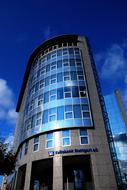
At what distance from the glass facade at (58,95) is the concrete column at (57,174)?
4403mm

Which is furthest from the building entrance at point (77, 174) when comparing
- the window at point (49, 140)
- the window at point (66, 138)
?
the window at point (49, 140)

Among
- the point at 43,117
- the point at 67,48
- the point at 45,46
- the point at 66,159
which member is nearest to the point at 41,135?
the point at 43,117

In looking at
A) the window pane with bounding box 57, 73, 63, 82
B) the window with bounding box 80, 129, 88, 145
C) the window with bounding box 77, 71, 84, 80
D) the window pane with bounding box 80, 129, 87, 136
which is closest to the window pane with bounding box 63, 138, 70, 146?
the window with bounding box 80, 129, 88, 145

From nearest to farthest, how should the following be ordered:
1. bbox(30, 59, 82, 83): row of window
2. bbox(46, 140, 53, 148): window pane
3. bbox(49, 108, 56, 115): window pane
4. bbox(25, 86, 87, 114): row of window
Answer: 1. bbox(46, 140, 53, 148): window pane
2. bbox(49, 108, 56, 115): window pane
3. bbox(25, 86, 87, 114): row of window
4. bbox(30, 59, 82, 83): row of window

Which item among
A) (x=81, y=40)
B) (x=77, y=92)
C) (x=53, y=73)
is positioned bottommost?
(x=77, y=92)

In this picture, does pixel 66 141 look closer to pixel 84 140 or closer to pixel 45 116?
pixel 84 140

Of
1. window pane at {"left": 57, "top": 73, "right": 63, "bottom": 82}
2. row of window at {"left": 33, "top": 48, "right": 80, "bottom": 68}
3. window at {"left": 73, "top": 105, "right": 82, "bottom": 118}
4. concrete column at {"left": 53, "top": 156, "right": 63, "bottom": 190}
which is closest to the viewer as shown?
concrete column at {"left": 53, "top": 156, "right": 63, "bottom": 190}

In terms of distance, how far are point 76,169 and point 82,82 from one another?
13526 millimetres

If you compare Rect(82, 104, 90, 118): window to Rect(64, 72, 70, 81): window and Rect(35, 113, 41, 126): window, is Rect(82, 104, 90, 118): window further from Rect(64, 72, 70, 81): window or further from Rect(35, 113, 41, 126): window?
Rect(35, 113, 41, 126): window

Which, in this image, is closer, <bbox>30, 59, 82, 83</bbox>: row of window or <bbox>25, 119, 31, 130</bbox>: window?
<bbox>25, 119, 31, 130</bbox>: window

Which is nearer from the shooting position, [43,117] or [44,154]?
[44,154]

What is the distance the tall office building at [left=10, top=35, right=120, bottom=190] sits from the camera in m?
21.0

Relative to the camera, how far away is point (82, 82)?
2884cm

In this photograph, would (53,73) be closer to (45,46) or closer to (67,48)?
(67,48)
